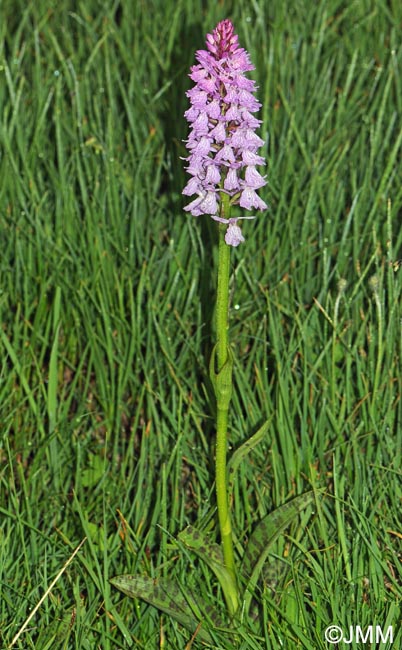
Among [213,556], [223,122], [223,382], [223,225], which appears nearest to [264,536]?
[213,556]

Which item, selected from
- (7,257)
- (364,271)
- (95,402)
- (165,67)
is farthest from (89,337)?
(165,67)

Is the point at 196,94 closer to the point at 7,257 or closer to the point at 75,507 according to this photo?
the point at 75,507

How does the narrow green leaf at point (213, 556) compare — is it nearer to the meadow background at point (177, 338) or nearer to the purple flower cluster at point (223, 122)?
the meadow background at point (177, 338)

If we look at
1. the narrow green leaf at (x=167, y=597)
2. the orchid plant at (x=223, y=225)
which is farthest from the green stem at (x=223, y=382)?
the narrow green leaf at (x=167, y=597)

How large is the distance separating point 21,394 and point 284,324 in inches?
35.2

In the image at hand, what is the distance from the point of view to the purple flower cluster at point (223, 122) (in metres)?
2.04

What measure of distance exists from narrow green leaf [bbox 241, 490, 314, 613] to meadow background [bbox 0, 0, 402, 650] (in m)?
0.06

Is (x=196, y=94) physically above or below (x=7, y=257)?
above

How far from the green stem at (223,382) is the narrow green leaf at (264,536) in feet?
0.18

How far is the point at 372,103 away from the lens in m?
4.02

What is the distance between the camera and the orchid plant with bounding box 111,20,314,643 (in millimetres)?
2045

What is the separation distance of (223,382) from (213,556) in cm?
47

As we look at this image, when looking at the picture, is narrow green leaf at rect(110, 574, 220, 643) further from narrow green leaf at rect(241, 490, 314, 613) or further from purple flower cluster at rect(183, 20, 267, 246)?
purple flower cluster at rect(183, 20, 267, 246)

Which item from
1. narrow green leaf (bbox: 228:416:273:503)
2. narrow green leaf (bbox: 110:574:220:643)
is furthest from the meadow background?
narrow green leaf (bbox: 228:416:273:503)
